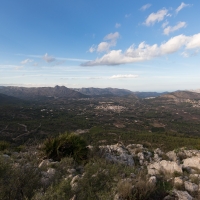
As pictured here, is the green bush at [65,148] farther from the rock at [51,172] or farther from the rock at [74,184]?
the rock at [74,184]

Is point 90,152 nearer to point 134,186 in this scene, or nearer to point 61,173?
point 61,173

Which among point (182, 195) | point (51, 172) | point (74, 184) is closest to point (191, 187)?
point (182, 195)

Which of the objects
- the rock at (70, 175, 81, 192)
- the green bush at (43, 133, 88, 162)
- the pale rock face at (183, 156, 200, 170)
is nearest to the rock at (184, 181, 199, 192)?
the rock at (70, 175, 81, 192)

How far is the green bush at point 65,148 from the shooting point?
8.66 metres

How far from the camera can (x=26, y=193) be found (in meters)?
4.14

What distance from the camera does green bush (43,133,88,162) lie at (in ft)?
28.4

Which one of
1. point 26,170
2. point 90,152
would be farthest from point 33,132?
point 26,170

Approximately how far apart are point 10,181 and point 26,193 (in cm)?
50

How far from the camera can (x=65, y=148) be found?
9086mm

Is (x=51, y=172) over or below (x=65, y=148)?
over

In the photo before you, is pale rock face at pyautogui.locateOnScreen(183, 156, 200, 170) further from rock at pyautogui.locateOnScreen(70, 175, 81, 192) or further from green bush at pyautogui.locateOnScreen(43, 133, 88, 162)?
rock at pyautogui.locateOnScreen(70, 175, 81, 192)

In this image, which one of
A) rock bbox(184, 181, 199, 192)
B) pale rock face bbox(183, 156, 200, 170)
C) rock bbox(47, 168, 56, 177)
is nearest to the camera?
rock bbox(184, 181, 199, 192)

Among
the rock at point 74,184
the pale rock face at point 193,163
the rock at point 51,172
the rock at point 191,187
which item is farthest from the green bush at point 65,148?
the pale rock face at point 193,163

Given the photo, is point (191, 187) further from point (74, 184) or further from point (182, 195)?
point (74, 184)
